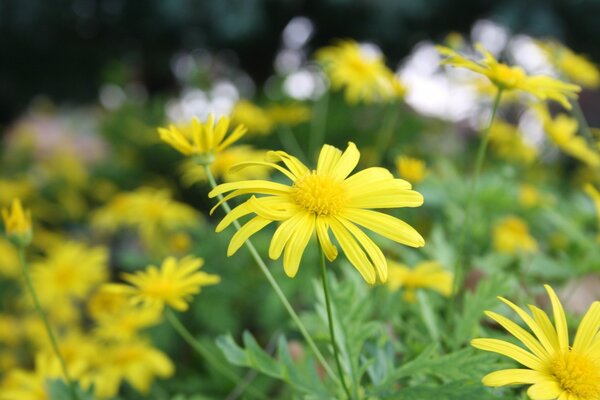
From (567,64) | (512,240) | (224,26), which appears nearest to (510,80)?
(512,240)

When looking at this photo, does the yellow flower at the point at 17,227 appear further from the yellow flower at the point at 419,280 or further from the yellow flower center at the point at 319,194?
the yellow flower at the point at 419,280

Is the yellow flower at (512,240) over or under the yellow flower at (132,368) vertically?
over

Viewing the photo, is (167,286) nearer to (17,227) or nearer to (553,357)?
(17,227)

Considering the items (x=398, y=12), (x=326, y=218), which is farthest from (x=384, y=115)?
(x=326, y=218)

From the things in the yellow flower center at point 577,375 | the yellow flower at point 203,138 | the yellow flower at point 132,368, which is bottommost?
the yellow flower at point 132,368

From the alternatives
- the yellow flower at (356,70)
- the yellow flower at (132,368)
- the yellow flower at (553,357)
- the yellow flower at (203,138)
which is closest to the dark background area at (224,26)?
the yellow flower at (356,70)

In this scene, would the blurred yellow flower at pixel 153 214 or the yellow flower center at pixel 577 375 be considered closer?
the yellow flower center at pixel 577 375

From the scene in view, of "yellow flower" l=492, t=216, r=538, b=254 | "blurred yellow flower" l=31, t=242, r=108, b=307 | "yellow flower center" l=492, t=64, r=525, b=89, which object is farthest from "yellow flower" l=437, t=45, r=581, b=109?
"blurred yellow flower" l=31, t=242, r=108, b=307

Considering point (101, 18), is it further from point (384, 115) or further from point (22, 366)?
point (22, 366)
